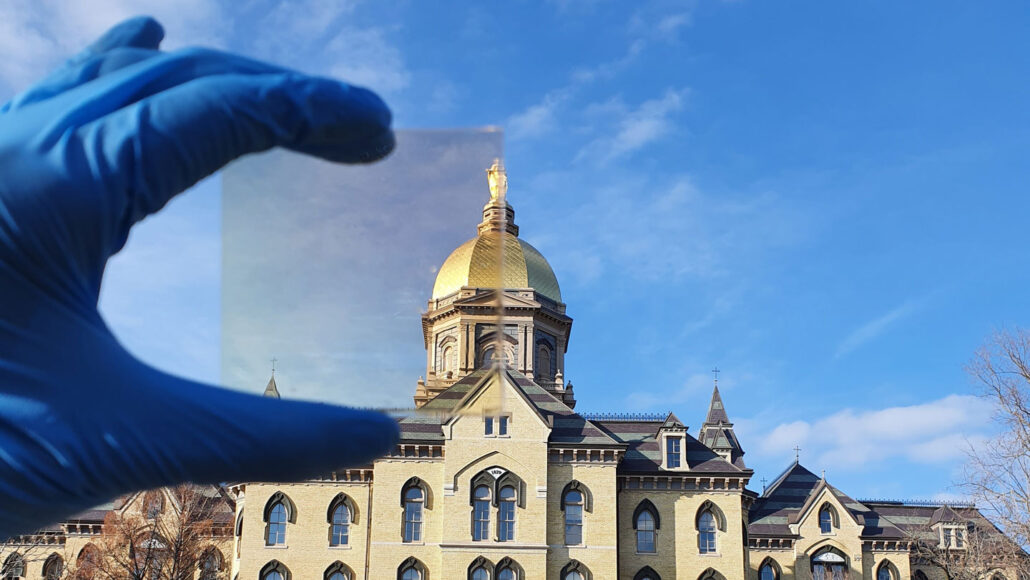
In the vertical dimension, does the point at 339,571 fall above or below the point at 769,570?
below

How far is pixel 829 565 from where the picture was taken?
1709 inches

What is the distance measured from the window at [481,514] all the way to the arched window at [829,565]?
566 inches

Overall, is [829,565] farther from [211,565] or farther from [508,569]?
[211,565]

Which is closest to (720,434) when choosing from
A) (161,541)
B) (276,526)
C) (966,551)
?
(966,551)

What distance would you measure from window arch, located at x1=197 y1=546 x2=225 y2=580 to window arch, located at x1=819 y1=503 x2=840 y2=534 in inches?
954

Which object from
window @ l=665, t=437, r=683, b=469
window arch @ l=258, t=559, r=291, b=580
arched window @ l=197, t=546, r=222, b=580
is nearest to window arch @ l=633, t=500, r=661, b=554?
window @ l=665, t=437, r=683, b=469

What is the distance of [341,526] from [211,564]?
10671 millimetres

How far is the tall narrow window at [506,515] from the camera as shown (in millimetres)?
37188

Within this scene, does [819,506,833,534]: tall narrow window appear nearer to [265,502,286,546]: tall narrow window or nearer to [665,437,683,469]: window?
[665,437,683,469]: window

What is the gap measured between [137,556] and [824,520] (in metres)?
27.0

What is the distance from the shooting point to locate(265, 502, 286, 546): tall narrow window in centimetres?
3859

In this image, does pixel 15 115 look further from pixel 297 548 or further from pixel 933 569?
pixel 933 569

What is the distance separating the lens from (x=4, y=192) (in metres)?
4.06

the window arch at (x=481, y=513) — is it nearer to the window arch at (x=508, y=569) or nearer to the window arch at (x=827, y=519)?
the window arch at (x=508, y=569)
